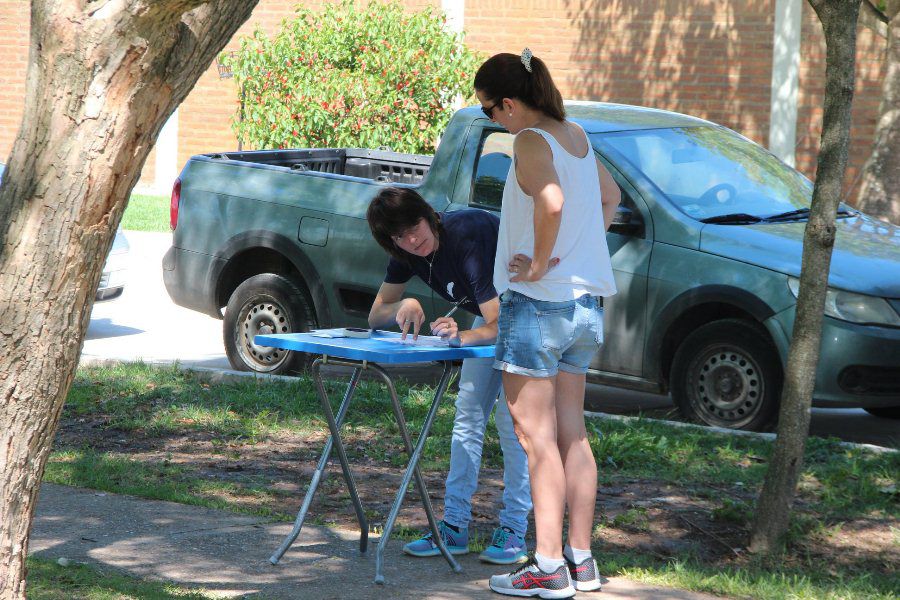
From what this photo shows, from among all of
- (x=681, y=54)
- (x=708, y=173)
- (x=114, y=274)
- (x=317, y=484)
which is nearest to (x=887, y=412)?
(x=708, y=173)

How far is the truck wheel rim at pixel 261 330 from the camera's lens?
29.1ft

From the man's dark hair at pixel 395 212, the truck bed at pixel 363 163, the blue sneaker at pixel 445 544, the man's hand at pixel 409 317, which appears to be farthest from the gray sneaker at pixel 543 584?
the truck bed at pixel 363 163

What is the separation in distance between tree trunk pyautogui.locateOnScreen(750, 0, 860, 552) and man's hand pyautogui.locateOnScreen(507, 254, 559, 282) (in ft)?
3.96

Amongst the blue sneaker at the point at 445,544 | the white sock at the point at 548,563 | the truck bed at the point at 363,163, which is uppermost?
the truck bed at the point at 363,163

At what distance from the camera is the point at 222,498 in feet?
20.0

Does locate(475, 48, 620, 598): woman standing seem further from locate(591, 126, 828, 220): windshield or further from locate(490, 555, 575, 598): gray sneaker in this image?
locate(591, 126, 828, 220): windshield

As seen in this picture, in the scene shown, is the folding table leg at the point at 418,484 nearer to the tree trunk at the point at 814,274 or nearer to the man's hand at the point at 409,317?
the man's hand at the point at 409,317

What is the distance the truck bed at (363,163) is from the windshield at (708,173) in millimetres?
2621

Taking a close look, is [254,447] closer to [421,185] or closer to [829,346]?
[421,185]

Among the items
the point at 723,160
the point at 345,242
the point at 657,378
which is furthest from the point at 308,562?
the point at 723,160

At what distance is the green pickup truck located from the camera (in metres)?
7.10

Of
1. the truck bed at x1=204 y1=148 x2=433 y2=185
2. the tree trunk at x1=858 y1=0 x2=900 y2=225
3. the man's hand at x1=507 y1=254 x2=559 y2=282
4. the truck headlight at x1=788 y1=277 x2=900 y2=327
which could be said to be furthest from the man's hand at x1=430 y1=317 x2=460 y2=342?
the tree trunk at x1=858 y1=0 x2=900 y2=225

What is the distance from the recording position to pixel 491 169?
26.4ft

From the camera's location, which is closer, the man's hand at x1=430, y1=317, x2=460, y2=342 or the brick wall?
the man's hand at x1=430, y1=317, x2=460, y2=342
